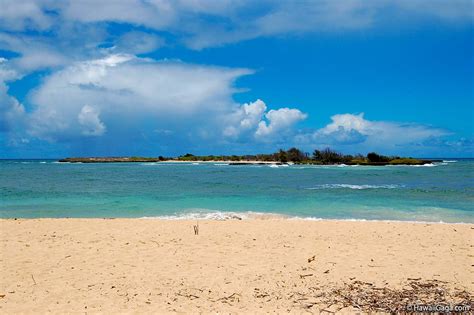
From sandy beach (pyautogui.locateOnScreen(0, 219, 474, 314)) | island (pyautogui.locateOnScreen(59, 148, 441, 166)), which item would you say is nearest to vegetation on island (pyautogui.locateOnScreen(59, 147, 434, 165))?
island (pyautogui.locateOnScreen(59, 148, 441, 166))

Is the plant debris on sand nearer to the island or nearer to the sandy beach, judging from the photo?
the sandy beach

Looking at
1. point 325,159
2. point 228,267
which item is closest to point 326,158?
point 325,159

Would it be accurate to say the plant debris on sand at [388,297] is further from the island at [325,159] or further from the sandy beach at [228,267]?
the island at [325,159]

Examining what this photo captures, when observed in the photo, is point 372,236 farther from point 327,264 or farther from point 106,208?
point 106,208

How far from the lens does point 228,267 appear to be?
777cm

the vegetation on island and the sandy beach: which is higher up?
the vegetation on island

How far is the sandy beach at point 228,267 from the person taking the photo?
6.05 meters

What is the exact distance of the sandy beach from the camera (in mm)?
6047

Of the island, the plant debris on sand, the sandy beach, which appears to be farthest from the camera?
the island

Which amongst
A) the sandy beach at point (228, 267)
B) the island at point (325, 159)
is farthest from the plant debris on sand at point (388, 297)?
the island at point (325, 159)

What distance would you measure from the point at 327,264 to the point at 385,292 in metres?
1.73

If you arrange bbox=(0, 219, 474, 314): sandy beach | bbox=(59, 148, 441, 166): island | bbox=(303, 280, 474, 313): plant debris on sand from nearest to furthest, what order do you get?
bbox=(303, 280, 474, 313): plant debris on sand, bbox=(0, 219, 474, 314): sandy beach, bbox=(59, 148, 441, 166): island

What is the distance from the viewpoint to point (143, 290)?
6543 mm

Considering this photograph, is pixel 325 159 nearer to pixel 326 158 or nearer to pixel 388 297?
pixel 326 158
